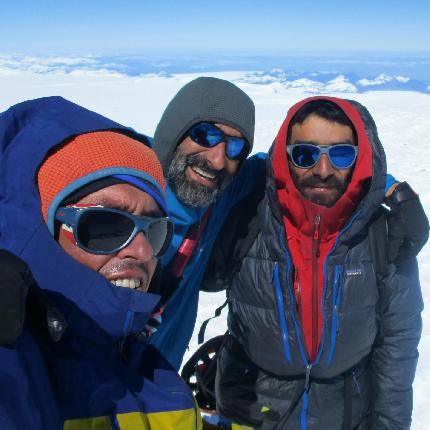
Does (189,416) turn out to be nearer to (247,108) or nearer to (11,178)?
(11,178)

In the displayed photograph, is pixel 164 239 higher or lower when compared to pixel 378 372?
higher

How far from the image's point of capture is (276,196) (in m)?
1.82

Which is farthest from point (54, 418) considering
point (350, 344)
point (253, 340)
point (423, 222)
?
point (423, 222)

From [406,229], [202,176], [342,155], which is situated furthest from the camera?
[202,176]

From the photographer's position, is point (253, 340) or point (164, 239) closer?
point (164, 239)

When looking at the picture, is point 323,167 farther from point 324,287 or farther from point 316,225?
point 324,287

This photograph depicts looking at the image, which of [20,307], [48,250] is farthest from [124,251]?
[20,307]

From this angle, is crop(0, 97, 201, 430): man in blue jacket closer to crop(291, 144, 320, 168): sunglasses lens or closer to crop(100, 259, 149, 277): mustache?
crop(100, 259, 149, 277): mustache

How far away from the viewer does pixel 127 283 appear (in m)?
1.08

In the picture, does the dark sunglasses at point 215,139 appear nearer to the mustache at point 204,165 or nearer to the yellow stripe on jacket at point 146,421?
the mustache at point 204,165

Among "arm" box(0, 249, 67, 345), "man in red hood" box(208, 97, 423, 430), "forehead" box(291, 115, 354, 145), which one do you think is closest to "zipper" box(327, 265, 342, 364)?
"man in red hood" box(208, 97, 423, 430)

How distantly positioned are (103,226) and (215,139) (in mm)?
1053

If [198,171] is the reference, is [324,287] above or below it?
below

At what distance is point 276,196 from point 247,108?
21.1 inches
